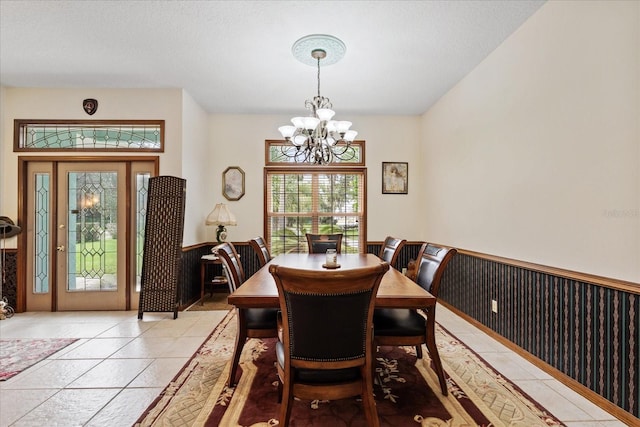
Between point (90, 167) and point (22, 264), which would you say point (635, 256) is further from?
point (22, 264)

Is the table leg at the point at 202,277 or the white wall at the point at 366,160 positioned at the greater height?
the white wall at the point at 366,160

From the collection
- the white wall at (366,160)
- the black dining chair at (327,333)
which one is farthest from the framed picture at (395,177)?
the black dining chair at (327,333)

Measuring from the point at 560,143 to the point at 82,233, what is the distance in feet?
16.8

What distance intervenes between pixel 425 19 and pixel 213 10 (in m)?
1.69

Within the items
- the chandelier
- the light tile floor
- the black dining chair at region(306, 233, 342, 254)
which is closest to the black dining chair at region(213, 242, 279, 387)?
the light tile floor

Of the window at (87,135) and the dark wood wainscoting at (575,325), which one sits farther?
the window at (87,135)

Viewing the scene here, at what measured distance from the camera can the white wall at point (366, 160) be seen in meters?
5.15

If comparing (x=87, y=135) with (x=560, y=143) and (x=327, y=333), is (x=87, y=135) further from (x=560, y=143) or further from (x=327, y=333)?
(x=560, y=143)

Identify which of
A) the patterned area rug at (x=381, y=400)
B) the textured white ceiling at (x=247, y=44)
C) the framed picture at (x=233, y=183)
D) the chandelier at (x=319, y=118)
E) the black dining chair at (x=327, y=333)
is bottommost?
the patterned area rug at (x=381, y=400)

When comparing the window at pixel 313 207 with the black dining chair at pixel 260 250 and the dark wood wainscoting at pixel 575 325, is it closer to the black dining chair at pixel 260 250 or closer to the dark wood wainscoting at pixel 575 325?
the black dining chair at pixel 260 250

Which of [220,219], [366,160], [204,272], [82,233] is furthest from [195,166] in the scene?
[366,160]

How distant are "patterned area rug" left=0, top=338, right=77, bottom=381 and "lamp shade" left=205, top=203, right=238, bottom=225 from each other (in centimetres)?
208

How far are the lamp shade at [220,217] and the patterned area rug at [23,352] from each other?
208 centimetres

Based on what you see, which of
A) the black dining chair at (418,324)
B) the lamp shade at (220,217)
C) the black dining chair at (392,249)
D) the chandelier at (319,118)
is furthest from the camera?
the lamp shade at (220,217)
